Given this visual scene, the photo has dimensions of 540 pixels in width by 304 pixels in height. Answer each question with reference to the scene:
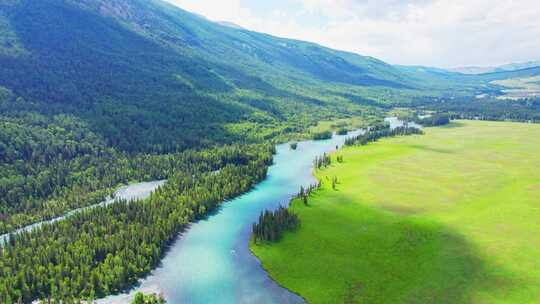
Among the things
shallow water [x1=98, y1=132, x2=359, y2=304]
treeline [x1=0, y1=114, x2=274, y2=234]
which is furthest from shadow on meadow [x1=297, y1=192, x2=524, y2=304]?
treeline [x1=0, y1=114, x2=274, y2=234]

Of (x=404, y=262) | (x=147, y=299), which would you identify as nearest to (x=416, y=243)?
(x=404, y=262)

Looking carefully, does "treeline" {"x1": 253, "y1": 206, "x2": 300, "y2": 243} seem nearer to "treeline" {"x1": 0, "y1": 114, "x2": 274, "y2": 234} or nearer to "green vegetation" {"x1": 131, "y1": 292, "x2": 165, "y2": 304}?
"green vegetation" {"x1": 131, "y1": 292, "x2": 165, "y2": 304}

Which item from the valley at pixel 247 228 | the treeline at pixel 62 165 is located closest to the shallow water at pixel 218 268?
the valley at pixel 247 228

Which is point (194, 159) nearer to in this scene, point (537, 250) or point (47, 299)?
point (47, 299)

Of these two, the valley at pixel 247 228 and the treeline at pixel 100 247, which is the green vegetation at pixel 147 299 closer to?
the valley at pixel 247 228

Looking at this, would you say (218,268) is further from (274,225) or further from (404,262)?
(404,262)

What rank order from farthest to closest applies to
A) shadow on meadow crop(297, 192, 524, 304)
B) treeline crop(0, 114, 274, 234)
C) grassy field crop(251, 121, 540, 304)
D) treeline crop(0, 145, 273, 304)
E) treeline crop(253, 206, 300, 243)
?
treeline crop(0, 114, 274, 234) < treeline crop(253, 206, 300, 243) < grassy field crop(251, 121, 540, 304) < shadow on meadow crop(297, 192, 524, 304) < treeline crop(0, 145, 273, 304)
